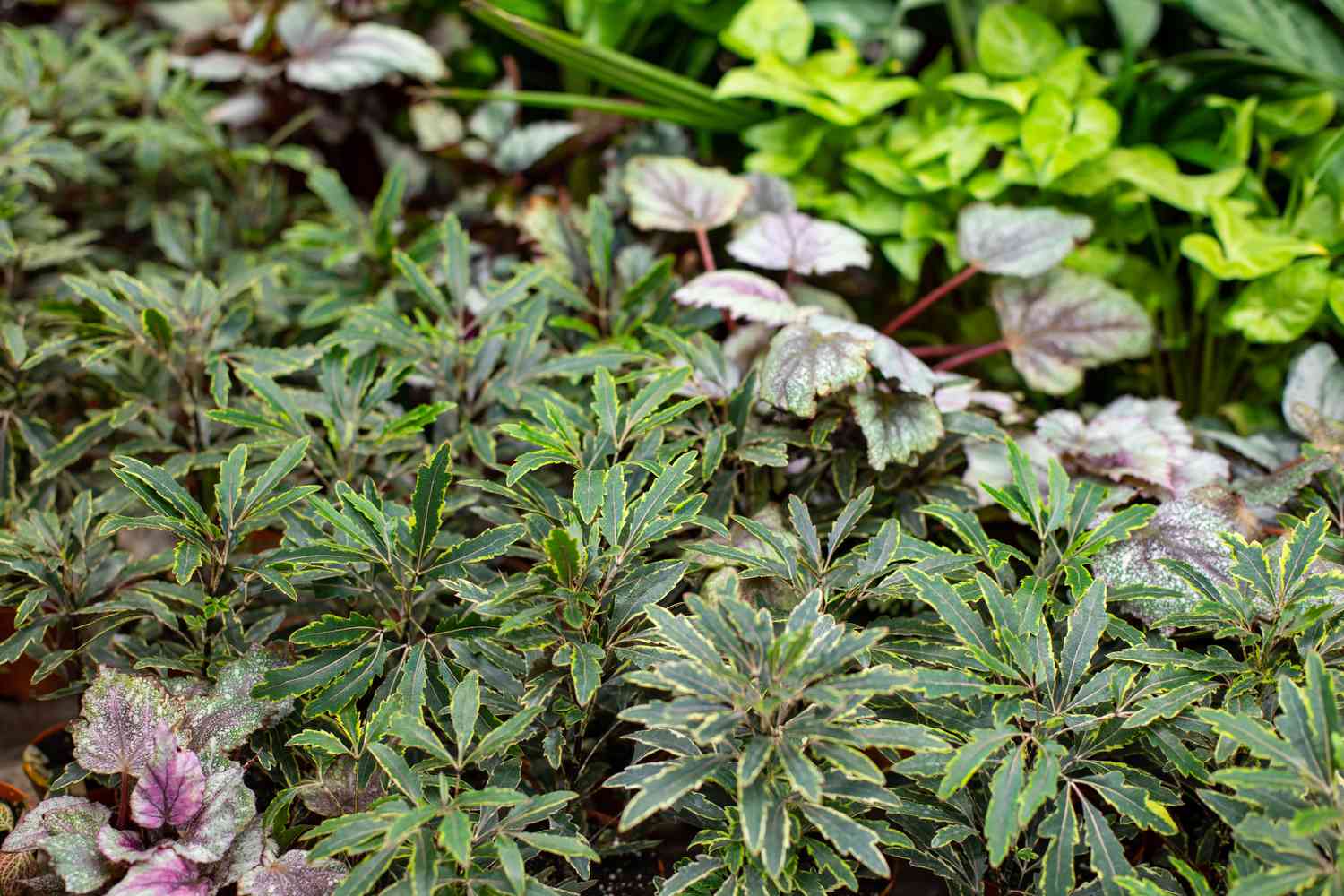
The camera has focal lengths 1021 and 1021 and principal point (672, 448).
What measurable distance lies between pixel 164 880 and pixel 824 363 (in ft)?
2.65

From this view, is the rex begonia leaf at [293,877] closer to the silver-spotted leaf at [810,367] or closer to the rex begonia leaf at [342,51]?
the silver-spotted leaf at [810,367]

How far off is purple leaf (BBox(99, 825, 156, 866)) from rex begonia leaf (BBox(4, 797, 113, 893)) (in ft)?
0.04

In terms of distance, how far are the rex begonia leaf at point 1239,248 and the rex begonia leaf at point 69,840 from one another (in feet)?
4.83

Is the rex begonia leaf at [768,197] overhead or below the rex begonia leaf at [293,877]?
overhead

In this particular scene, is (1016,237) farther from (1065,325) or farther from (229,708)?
(229,708)

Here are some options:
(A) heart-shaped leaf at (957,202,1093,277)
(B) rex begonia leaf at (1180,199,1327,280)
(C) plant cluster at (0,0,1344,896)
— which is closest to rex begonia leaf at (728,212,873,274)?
(C) plant cluster at (0,0,1344,896)

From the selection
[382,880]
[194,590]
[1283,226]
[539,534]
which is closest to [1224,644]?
[1283,226]

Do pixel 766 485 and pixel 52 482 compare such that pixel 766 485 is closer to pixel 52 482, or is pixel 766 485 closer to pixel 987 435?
pixel 987 435

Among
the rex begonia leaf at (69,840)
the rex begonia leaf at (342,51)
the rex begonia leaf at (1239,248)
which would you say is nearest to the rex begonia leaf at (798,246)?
the rex begonia leaf at (1239,248)

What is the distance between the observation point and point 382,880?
0.95 metres

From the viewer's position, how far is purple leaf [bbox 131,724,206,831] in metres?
0.90

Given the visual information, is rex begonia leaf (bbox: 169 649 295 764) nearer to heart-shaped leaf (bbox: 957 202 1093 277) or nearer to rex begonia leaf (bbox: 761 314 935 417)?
rex begonia leaf (bbox: 761 314 935 417)

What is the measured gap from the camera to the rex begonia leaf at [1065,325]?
148 cm

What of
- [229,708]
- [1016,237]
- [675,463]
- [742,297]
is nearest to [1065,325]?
[1016,237]
